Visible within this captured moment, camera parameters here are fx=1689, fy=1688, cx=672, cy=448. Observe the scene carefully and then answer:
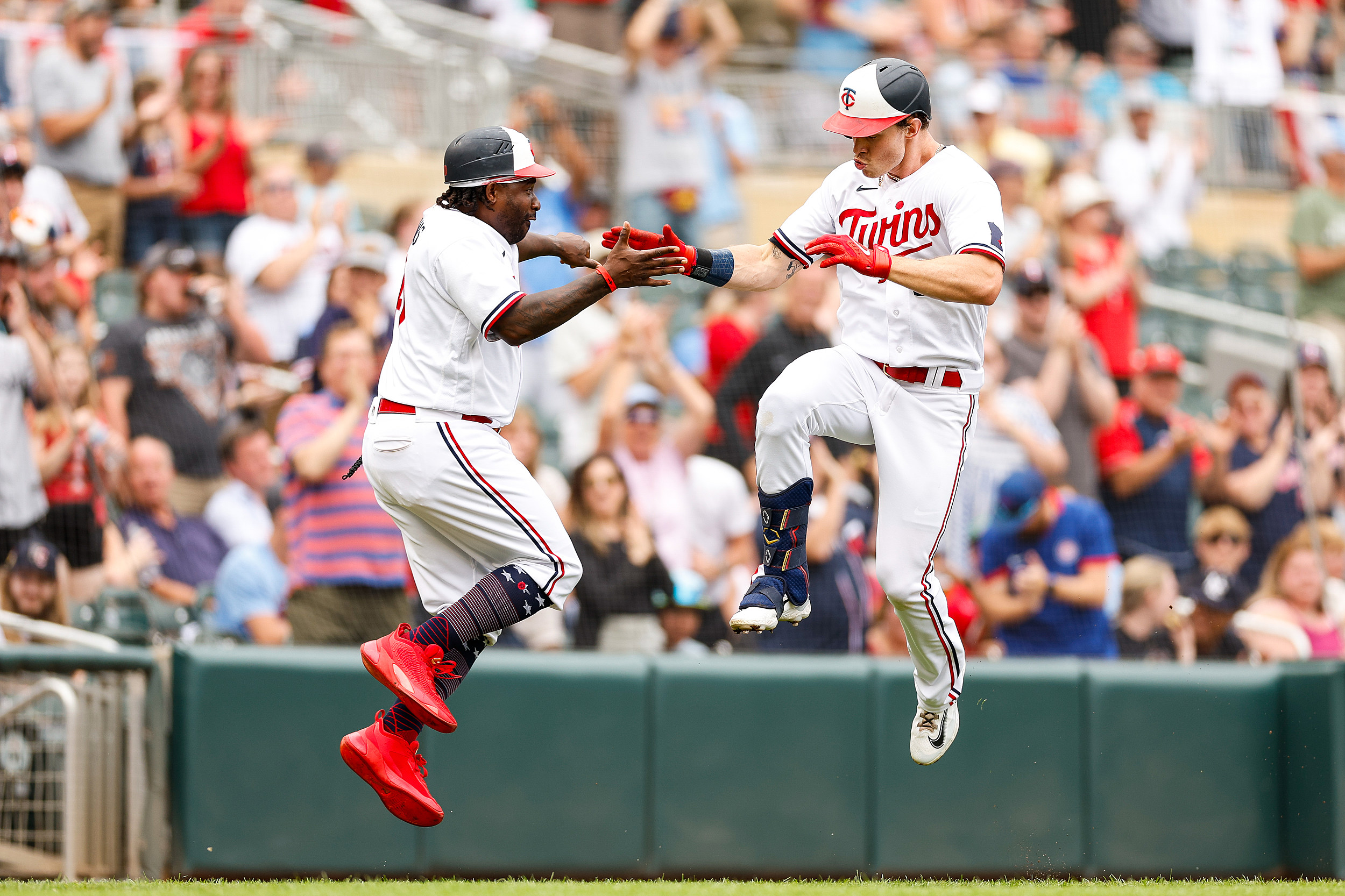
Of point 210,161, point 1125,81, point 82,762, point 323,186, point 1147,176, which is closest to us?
point 82,762

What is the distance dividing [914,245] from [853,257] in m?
0.56

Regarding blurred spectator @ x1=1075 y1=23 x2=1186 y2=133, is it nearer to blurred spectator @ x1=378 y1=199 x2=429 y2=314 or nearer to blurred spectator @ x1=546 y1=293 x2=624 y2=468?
blurred spectator @ x1=546 y1=293 x2=624 y2=468

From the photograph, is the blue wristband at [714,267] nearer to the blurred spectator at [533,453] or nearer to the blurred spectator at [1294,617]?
the blurred spectator at [533,453]

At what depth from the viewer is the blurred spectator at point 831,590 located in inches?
329

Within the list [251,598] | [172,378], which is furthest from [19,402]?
[251,598]

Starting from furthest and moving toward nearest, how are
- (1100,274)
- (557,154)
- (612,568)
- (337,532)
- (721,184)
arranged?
1. (721,184)
2. (557,154)
3. (1100,274)
4. (612,568)
5. (337,532)

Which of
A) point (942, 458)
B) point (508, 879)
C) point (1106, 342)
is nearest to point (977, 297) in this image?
point (942, 458)

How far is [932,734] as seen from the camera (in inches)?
246

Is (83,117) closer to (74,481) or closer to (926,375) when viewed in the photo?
(74,481)

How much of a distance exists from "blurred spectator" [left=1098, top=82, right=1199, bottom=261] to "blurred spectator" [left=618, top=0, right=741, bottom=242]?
314 cm

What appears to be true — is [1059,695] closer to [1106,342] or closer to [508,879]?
[508,879]

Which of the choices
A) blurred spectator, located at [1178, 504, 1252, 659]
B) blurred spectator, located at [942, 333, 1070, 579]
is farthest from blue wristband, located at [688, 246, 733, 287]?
blurred spectator, located at [1178, 504, 1252, 659]

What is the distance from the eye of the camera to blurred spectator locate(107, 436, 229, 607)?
836 cm

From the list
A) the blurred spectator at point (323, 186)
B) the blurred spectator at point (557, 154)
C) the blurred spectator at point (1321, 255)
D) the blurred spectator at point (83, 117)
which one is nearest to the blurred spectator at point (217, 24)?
the blurred spectator at point (83, 117)
